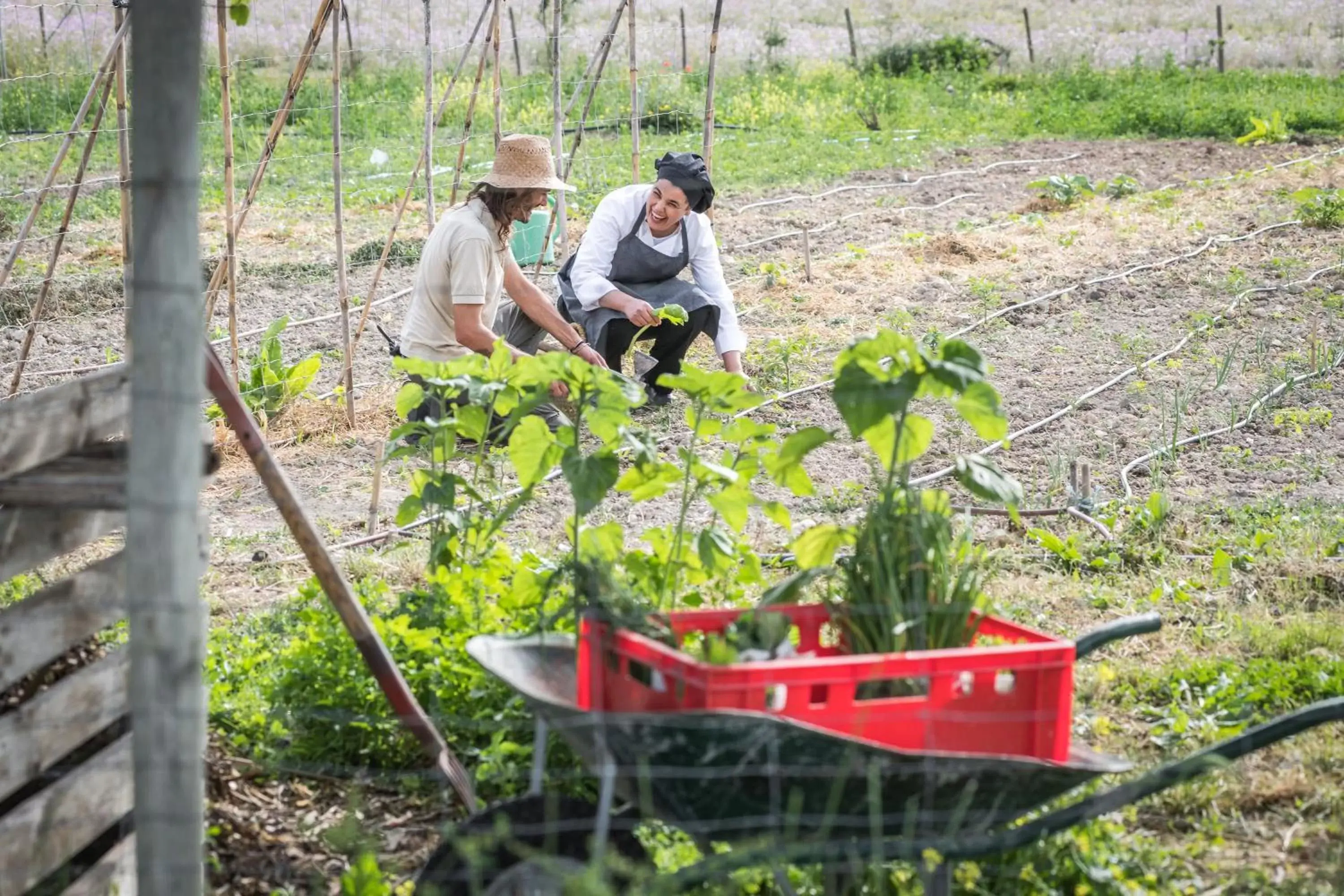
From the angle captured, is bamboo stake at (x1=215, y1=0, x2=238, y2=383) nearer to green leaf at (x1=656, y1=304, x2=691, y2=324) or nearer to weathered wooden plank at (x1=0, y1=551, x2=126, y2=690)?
green leaf at (x1=656, y1=304, x2=691, y2=324)

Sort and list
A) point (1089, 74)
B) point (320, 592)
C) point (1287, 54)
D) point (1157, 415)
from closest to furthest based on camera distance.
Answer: point (320, 592) → point (1157, 415) → point (1089, 74) → point (1287, 54)

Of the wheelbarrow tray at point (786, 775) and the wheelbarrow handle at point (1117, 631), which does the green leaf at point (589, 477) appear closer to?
the wheelbarrow tray at point (786, 775)

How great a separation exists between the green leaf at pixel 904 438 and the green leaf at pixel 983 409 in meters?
0.10

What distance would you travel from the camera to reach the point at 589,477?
9.82ft

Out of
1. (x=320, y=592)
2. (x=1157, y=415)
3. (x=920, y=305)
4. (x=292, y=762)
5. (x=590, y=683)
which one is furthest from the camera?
(x=920, y=305)

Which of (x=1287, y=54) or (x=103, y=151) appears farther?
(x=1287, y=54)

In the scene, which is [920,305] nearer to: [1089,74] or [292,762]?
[292,762]

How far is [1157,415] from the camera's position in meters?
6.09

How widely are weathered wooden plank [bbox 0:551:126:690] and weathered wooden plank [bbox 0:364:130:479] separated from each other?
23 cm

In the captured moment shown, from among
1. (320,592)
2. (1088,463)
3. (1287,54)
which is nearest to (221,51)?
(320,592)

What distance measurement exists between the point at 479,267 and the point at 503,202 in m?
0.28

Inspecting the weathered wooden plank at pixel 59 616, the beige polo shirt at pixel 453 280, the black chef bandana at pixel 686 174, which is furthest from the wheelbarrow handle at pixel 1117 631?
the black chef bandana at pixel 686 174

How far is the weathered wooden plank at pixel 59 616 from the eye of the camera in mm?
2318

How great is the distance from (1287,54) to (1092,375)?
643 inches
